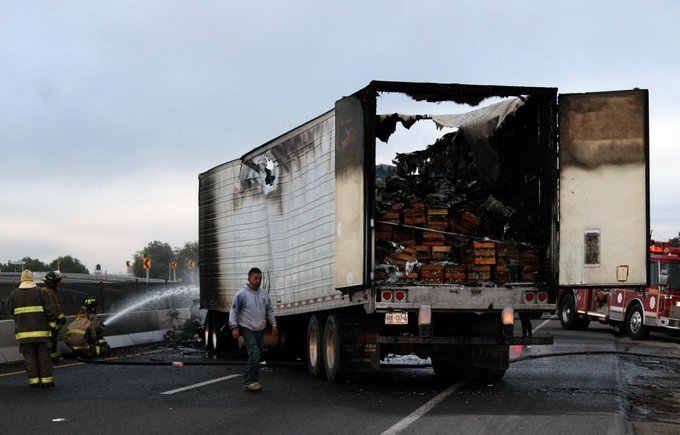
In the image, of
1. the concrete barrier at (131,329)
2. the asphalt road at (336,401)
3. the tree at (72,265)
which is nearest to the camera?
the asphalt road at (336,401)

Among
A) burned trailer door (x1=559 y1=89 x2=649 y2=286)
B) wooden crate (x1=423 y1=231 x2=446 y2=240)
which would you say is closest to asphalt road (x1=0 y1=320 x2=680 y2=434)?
burned trailer door (x1=559 y1=89 x2=649 y2=286)

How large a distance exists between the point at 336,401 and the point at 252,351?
1761 millimetres

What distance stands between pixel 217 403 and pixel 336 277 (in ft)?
8.82

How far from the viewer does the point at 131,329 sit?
2250 centimetres

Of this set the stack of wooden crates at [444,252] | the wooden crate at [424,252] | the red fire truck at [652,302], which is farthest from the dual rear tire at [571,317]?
the wooden crate at [424,252]

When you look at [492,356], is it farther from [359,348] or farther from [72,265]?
[72,265]

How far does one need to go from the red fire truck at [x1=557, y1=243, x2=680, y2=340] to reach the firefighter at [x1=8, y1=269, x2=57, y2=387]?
14.9m

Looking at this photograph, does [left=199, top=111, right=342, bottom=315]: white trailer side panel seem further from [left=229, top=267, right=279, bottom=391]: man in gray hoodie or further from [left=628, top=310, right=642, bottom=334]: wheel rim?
[left=628, top=310, right=642, bottom=334]: wheel rim

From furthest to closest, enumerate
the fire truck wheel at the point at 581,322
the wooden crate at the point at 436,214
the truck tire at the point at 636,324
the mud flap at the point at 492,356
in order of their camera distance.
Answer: the fire truck wheel at the point at 581,322 → the truck tire at the point at 636,324 → the mud flap at the point at 492,356 → the wooden crate at the point at 436,214

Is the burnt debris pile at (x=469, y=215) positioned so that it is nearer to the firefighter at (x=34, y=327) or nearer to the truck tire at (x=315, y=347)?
the truck tire at (x=315, y=347)

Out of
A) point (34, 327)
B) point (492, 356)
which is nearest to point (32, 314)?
point (34, 327)

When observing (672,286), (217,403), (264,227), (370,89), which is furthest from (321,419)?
(672,286)

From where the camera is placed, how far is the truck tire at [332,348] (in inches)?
527

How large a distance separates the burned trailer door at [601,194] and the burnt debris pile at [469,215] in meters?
0.75
